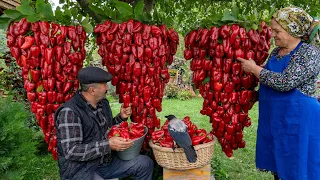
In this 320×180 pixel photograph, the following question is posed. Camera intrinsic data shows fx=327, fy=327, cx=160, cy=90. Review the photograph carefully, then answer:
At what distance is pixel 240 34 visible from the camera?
2.31 metres

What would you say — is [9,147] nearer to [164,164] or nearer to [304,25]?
[164,164]

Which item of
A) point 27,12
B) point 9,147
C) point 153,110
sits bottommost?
point 9,147

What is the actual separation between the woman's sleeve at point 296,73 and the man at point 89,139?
1.09 m

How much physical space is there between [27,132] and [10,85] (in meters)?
1.99

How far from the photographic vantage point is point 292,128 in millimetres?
2408

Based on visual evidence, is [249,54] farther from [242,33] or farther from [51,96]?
[51,96]

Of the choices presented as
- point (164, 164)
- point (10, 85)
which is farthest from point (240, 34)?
point (10, 85)

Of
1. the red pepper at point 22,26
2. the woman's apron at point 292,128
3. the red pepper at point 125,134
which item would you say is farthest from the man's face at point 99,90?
the woman's apron at point 292,128

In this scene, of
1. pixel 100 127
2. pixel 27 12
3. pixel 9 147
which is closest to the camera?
pixel 27 12

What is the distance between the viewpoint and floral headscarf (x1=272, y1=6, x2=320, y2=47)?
2301 millimetres

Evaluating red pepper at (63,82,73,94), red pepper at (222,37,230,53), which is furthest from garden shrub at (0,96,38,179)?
red pepper at (222,37,230,53)

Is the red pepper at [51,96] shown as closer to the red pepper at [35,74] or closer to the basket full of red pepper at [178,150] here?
the red pepper at [35,74]

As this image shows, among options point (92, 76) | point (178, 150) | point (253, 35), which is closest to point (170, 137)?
point (178, 150)

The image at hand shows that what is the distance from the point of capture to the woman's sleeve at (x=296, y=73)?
2.28 metres
